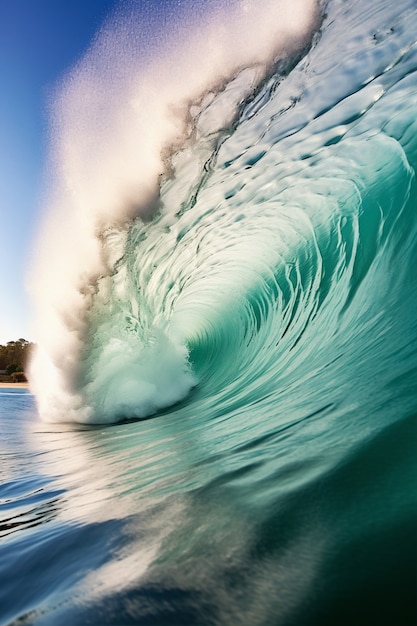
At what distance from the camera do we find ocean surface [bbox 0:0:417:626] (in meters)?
1.04

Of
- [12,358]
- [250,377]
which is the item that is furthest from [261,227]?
[12,358]

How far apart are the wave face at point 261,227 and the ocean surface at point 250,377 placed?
3 centimetres

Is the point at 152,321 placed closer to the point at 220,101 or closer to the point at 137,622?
the point at 220,101

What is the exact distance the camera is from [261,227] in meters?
7.47

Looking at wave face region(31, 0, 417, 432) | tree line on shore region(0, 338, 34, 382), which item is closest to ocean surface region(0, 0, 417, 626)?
wave face region(31, 0, 417, 432)

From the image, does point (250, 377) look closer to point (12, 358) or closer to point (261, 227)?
point (261, 227)

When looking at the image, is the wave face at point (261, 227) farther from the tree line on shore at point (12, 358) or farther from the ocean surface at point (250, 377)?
the tree line on shore at point (12, 358)

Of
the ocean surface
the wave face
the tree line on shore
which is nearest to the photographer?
the ocean surface

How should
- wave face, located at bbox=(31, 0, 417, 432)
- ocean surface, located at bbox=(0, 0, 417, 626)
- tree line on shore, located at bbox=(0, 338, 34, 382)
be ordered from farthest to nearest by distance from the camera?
tree line on shore, located at bbox=(0, 338, 34, 382) → wave face, located at bbox=(31, 0, 417, 432) → ocean surface, located at bbox=(0, 0, 417, 626)

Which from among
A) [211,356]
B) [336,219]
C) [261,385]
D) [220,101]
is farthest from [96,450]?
[211,356]

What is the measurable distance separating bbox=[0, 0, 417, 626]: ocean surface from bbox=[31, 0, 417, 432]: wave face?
0.03 metres

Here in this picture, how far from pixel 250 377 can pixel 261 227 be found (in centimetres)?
290

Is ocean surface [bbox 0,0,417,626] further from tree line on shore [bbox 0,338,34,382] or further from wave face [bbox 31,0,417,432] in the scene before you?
tree line on shore [bbox 0,338,34,382]

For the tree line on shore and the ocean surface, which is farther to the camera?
the tree line on shore
